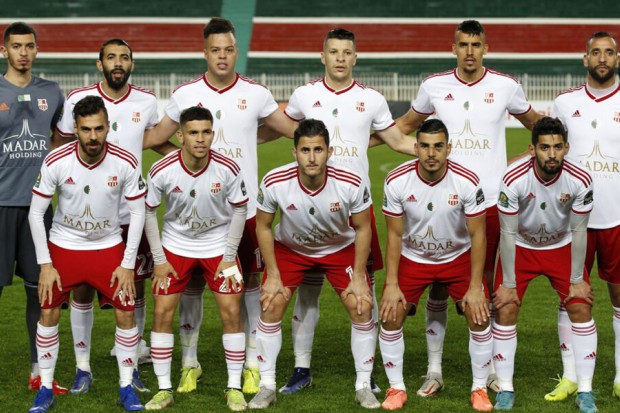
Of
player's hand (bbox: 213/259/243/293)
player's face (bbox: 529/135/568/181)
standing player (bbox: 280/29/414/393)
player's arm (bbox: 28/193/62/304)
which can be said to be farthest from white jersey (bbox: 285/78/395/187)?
player's arm (bbox: 28/193/62/304)

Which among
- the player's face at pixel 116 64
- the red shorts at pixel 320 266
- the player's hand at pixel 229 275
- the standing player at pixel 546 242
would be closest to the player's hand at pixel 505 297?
the standing player at pixel 546 242

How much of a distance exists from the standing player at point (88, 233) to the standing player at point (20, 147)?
1.37 ft

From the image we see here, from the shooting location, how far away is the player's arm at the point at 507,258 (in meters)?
6.62

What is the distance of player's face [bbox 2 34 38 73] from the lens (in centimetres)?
704

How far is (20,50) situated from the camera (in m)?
7.04

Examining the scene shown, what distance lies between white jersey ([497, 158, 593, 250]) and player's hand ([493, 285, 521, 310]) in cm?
41

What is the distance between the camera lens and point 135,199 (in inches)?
263

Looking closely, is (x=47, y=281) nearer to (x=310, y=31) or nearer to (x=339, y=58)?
(x=339, y=58)

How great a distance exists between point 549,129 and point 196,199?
7.87 ft

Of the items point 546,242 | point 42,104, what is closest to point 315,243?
point 546,242

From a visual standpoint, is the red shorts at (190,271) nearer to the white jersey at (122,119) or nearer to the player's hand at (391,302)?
the white jersey at (122,119)

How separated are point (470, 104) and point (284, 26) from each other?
1347 inches

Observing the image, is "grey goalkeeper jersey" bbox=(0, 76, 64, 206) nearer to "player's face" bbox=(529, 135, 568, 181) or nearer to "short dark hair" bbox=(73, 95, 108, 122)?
"short dark hair" bbox=(73, 95, 108, 122)

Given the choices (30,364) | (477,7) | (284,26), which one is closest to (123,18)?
(284,26)
